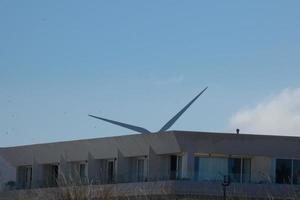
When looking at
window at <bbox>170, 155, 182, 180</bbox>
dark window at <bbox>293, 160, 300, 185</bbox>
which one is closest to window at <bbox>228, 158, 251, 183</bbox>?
dark window at <bbox>293, 160, 300, 185</bbox>

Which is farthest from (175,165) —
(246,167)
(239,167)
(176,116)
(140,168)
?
(176,116)

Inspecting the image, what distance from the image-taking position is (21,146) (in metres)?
82.6

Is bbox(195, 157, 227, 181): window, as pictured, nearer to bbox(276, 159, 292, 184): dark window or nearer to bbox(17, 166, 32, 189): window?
bbox(276, 159, 292, 184): dark window

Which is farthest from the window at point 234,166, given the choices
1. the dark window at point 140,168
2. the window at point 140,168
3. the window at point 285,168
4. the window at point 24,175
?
the window at point 24,175

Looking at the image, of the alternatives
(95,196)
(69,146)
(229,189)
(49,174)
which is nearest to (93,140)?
(69,146)

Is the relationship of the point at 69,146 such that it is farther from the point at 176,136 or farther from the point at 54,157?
the point at 176,136

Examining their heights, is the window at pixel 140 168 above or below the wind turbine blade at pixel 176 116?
below

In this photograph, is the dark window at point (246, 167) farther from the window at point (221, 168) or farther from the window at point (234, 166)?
the window at point (234, 166)

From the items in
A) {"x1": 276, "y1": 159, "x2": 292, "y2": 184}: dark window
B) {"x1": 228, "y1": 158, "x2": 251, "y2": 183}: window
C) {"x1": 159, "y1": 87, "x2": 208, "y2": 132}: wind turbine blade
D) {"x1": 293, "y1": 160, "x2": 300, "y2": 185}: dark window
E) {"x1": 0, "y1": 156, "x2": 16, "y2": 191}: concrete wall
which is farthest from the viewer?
{"x1": 0, "y1": 156, "x2": 16, "y2": 191}: concrete wall

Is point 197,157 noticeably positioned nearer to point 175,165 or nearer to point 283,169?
point 175,165

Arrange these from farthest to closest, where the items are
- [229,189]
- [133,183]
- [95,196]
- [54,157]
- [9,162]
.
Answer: [9,162]
[54,157]
[133,183]
[229,189]
[95,196]

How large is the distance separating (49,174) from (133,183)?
18630mm

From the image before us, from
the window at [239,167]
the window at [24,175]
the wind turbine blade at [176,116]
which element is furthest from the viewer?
the window at [24,175]

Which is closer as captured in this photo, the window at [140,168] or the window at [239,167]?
the window at [239,167]
